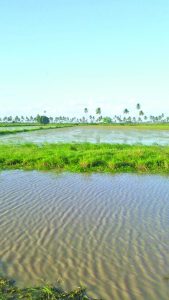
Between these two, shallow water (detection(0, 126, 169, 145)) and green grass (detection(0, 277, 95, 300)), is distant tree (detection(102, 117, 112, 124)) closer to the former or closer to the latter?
shallow water (detection(0, 126, 169, 145))

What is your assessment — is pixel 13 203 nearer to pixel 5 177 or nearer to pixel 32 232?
pixel 32 232

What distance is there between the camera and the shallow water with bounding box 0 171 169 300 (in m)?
6.07

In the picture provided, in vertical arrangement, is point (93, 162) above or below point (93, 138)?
above

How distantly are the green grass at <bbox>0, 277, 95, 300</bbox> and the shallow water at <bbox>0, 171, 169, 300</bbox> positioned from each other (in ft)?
0.73

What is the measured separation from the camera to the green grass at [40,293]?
17.5 feet

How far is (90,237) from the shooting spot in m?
8.18

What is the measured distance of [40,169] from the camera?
62.7 feet

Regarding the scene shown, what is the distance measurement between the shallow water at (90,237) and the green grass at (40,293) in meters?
0.22

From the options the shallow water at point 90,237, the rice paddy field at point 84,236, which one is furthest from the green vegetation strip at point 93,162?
the shallow water at point 90,237

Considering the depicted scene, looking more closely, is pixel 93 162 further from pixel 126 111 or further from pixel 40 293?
pixel 126 111

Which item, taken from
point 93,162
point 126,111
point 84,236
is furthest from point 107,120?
point 84,236

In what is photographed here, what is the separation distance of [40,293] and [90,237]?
9.38ft

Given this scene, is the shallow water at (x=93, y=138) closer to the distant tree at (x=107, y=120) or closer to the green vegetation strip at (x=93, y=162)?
the green vegetation strip at (x=93, y=162)

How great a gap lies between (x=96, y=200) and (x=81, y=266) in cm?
527
